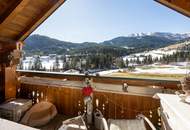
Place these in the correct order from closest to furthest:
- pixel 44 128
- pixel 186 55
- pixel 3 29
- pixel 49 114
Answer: pixel 186 55 → pixel 44 128 → pixel 49 114 → pixel 3 29

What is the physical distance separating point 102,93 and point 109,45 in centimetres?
122

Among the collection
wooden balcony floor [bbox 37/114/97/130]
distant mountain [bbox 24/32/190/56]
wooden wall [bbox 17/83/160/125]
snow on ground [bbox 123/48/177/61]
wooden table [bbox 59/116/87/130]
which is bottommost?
wooden balcony floor [bbox 37/114/97/130]

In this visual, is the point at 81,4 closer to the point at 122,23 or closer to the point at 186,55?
the point at 122,23

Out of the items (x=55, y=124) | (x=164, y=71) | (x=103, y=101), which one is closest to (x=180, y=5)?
(x=164, y=71)

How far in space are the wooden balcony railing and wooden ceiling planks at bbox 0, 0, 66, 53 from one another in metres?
0.83

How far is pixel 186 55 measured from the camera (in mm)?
3125

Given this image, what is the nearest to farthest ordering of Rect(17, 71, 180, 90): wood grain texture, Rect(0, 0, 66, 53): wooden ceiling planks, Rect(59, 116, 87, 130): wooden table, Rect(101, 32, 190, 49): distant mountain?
Rect(59, 116, 87, 130): wooden table < Rect(17, 71, 180, 90): wood grain texture < Rect(0, 0, 66, 53): wooden ceiling planks < Rect(101, 32, 190, 49): distant mountain

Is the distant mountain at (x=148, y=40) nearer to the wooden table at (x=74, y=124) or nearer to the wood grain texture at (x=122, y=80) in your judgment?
the wood grain texture at (x=122, y=80)

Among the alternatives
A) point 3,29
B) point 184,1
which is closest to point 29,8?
point 3,29

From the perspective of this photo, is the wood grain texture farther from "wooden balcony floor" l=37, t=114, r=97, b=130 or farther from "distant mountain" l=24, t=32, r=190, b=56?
"wooden balcony floor" l=37, t=114, r=97, b=130

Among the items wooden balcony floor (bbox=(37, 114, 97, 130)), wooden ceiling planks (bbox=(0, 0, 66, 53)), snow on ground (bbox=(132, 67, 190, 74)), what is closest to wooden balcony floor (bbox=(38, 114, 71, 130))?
wooden balcony floor (bbox=(37, 114, 97, 130))

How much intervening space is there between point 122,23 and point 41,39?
92.1 inches

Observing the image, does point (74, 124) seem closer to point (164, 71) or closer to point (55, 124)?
point (55, 124)

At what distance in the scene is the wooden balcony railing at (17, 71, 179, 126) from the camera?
10.3 feet
